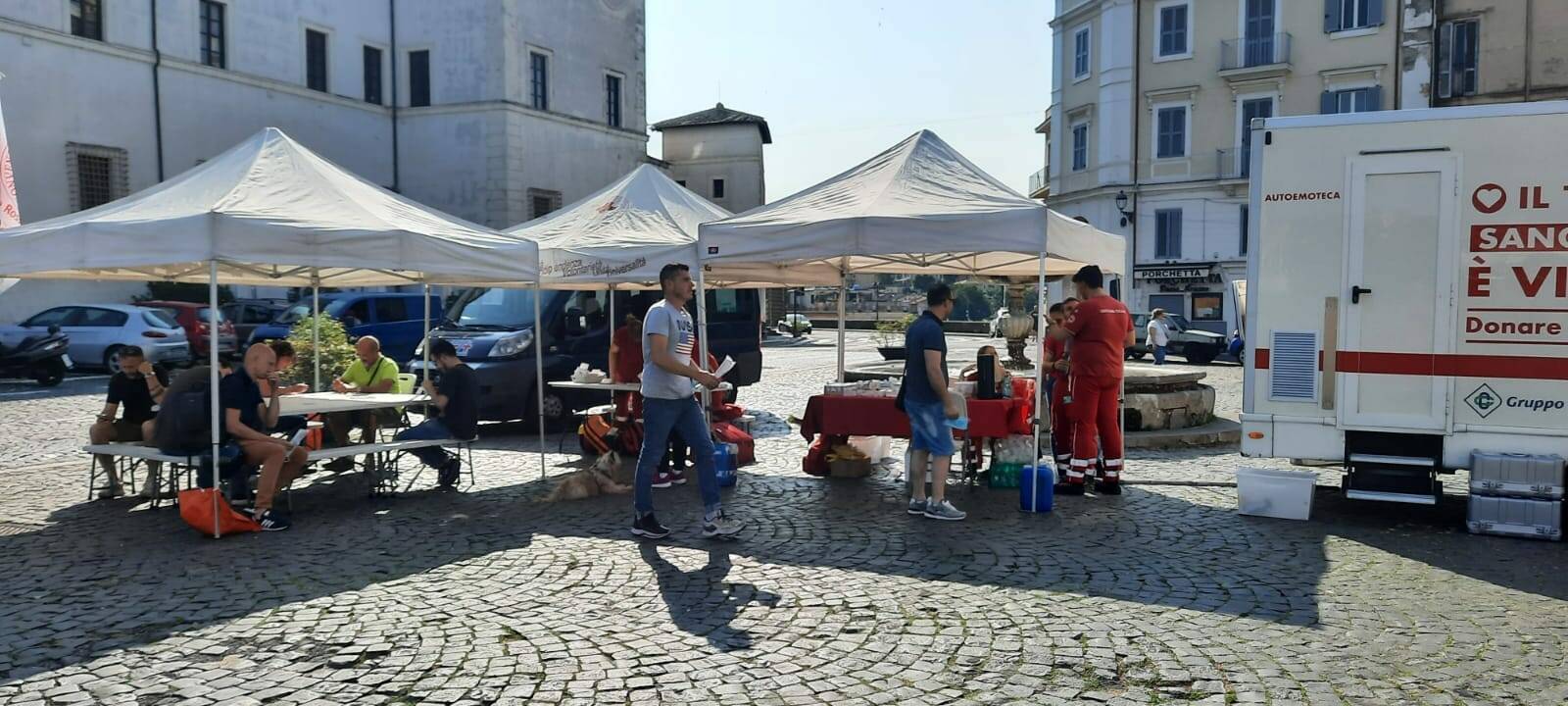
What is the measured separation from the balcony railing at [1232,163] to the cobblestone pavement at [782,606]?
98.2 feet

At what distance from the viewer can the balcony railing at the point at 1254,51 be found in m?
35.5

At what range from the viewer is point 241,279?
1056 centimetres

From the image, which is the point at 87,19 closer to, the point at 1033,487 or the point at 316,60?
the point at 316,60

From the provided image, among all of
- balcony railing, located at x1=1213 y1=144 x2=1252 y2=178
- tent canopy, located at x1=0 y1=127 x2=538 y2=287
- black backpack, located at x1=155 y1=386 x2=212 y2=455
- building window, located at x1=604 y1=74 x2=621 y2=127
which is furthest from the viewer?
building window, located at x1=604 y1=74 x2=621 y2=127

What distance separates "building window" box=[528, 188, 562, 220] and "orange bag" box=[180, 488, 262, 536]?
3109cm

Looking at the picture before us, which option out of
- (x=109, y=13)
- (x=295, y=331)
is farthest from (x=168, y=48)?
(x=295, y=331)

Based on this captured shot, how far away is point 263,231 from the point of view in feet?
24.0

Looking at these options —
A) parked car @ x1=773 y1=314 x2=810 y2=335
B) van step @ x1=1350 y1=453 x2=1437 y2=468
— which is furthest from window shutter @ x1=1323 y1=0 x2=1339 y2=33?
van step @ x1=1350 y1=453 x2=1437 y2=468

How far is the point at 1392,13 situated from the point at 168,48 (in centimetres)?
3571

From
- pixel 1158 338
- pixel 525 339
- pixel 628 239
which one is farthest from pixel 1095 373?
pixel 1158 338

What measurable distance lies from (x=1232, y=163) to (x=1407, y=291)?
3118 cm

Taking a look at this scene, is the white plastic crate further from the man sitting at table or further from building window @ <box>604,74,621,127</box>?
building window @ <box>604,74,621,127</box>

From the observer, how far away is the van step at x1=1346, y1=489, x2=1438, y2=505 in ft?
24.9

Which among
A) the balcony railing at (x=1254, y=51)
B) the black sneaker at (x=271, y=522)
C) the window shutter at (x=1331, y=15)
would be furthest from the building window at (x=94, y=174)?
the window shutter at (x=1331, y=15)
